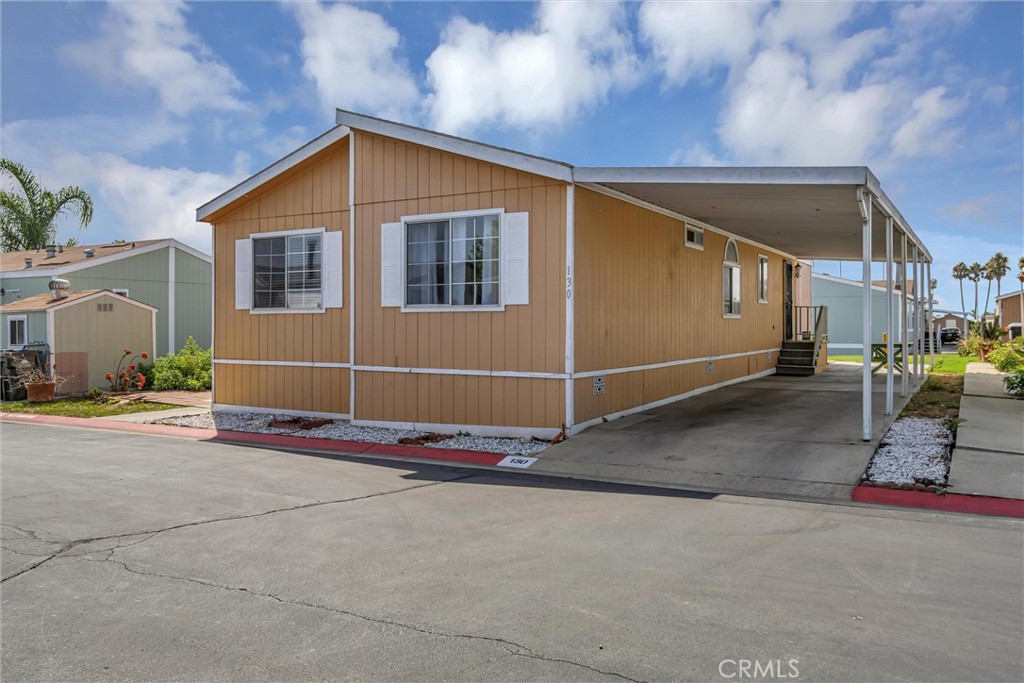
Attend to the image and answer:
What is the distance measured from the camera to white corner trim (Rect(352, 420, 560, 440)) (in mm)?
9531

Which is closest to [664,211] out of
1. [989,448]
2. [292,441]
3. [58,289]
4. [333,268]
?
[333,268]

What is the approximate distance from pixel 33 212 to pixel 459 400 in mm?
22290

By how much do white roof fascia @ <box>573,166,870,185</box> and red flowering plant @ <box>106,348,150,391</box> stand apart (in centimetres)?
1311

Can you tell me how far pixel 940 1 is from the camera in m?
10.8

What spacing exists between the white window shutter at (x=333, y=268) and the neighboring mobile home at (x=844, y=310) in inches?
1158

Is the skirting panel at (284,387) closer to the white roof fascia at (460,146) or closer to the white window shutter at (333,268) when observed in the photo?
the white window shutter at (333,268)

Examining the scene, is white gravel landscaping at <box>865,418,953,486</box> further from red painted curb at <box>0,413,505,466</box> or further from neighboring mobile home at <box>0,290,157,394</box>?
neighboring mobile home at <box>0,290,157,394</box>

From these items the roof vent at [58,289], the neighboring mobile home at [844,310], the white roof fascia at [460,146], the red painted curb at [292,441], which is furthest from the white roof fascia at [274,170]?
the neighboring mobile home at [844,310]

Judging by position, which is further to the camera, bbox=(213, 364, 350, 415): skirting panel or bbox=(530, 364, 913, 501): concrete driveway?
bbox=(213, 364, 350, 415): skirting panel

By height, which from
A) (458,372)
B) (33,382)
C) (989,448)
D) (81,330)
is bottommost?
(989,448)

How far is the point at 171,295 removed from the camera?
22047 mm

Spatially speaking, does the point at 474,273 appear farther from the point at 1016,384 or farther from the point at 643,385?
the point at 1016,384

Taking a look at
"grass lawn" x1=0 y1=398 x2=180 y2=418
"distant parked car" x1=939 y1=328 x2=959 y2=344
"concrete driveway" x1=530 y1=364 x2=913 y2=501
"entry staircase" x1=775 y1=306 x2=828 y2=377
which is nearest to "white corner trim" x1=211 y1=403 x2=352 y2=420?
"grass lawn" x1=0 y1=398 x2=180 y2=418

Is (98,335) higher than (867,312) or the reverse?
the reverse
